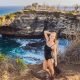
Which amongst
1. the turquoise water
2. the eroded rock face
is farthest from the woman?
the eroded rock face

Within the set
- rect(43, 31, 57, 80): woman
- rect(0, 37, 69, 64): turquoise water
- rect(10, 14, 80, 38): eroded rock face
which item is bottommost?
rect(10, 14, 80, 38): eroded rock face

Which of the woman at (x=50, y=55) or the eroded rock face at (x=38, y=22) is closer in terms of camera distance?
the woman at (x=50, y=55)

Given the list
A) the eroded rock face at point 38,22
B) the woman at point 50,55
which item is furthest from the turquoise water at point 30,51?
the eroded rock face at point 38,22

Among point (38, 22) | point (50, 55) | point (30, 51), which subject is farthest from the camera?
point (38, 22)

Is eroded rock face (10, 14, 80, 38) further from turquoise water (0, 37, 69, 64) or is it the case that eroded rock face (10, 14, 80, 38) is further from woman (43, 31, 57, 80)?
woman (43, 31, 57, 80)

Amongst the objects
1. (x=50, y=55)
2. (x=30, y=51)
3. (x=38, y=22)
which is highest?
(x=50, y=55)

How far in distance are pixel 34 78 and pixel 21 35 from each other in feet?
95.8

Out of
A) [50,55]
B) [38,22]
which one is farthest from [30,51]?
[38,22]

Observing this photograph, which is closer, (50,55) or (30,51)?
(50,55)

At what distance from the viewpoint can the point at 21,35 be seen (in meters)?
40.6

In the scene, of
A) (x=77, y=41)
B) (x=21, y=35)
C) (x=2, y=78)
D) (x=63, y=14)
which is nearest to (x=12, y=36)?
(x=21, y=35)

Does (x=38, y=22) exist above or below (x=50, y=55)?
below

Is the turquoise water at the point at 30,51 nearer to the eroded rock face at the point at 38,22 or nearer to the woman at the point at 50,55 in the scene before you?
the woman at the point at 50,55

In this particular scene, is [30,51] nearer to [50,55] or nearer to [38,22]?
[50,55]
